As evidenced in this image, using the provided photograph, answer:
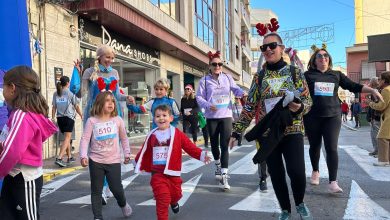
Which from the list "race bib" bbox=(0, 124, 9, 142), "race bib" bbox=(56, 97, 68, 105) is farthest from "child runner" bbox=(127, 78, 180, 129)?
"race bib" bbox=(56, 97, 68, 105)

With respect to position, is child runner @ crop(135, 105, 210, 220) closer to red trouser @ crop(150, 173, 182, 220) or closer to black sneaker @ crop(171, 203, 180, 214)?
red trouser @ crop(150, 173, 182, 220)

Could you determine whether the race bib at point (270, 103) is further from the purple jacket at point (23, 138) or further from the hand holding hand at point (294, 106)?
the purple jacket at point (23, 138)

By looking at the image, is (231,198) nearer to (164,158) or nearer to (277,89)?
(164,158)

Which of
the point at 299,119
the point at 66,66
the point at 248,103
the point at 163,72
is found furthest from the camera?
the point at 163,72

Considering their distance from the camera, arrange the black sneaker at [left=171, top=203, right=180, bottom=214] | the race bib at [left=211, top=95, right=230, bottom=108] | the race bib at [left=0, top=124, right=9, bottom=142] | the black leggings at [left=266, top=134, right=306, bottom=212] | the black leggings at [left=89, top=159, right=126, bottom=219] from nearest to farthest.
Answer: the race bib at [left=0, top=124, right=9, bottom=142] → the black leggings at [left=266, top=134, right=306, bottom=212] → the black leggings at [left=89, top=159, right=126, bottom=219] → the black sneaker at [left=171, top=203, right=180, bottom=214] → the race bib at [left=211, top=95, right=230, bottom=108]

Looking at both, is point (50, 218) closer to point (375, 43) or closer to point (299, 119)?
point (299, 119)

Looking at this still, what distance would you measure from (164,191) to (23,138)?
1.71m

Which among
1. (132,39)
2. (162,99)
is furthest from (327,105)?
(132,39)

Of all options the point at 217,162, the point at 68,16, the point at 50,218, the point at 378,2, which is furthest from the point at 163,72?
the point at 378,2

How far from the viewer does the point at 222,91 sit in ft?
21.7

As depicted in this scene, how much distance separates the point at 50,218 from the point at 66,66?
25.1ft

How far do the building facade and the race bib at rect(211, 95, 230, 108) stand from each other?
5914 mm

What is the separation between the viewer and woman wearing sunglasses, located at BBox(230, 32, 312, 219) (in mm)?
4148

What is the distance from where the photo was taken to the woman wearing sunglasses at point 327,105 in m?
5.81
